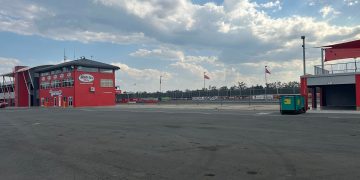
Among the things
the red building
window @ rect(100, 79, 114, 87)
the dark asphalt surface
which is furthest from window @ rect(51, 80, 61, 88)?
the dark asphalt surface

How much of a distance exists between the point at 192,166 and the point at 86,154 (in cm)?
359

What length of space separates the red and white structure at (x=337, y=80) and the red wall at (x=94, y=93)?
145 ft

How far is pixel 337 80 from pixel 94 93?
4852cm

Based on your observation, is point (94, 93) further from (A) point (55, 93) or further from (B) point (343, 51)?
(B) point (343, 51)

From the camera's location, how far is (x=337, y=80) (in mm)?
31656

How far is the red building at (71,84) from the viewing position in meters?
65.9

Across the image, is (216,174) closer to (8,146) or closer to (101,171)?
(101,171)

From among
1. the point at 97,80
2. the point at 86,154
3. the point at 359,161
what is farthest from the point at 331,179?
the point at 97,80

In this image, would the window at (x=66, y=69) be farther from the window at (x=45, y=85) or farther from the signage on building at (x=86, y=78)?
the window at (x=45, y=85)

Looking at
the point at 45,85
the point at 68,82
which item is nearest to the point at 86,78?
the point at 68,82

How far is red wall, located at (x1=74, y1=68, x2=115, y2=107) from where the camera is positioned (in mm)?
65562

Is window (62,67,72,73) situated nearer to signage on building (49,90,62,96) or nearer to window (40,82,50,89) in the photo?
signage on building (49,90,62,96)

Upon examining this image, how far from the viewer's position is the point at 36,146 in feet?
38.4

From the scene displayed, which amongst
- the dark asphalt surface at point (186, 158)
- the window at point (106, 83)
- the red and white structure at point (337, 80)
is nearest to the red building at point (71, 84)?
the window at point (106, 83)
